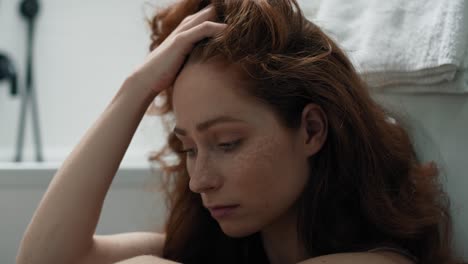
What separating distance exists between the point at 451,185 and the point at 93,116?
1176 mm

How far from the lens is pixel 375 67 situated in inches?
45.4

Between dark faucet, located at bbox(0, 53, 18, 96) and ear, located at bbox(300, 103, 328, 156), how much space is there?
1275 mm

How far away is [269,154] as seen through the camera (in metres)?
0.85

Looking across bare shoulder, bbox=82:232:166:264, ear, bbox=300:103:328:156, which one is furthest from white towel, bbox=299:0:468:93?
bare shoulder, bbox=82:232:166:264

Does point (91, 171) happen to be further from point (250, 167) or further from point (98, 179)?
point (250, 167)

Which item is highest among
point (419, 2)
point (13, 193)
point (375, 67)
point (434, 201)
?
point (419, 2)

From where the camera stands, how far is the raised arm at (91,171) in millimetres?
961

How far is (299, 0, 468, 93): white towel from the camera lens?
1074mm

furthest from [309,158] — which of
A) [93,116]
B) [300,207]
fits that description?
[93,116]

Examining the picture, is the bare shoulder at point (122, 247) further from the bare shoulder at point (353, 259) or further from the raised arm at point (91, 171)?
the bare shoulder at point (353, 259)

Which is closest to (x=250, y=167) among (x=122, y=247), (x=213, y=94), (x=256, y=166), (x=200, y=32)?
(x=256, y=166)

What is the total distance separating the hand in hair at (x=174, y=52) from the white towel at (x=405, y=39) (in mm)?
255

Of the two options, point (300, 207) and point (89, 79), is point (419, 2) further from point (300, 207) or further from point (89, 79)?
point (89, 79)

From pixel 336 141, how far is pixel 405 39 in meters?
0.35
